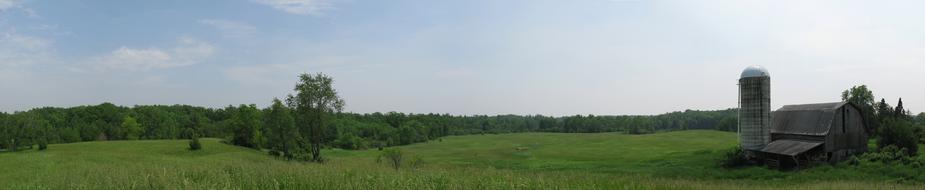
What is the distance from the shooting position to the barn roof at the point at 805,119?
42.5m

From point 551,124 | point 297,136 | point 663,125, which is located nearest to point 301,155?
point 297,136

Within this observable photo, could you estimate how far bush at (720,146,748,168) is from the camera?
142 ft

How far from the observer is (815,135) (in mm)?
42375

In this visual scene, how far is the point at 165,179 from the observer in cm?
905

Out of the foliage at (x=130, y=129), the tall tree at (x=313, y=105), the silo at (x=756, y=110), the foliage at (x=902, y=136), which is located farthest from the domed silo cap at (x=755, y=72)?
the foliage at (x=130, y=129)

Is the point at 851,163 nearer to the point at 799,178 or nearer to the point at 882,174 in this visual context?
the point at 882,174

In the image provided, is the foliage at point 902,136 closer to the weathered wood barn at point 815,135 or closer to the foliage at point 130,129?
the weathered wood barn at point 815,135

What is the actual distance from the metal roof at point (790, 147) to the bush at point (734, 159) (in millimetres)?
1653

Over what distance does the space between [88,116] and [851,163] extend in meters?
115

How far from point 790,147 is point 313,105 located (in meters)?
40.3

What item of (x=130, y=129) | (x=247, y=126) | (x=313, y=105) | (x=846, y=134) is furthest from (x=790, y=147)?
(x=130, y=129)

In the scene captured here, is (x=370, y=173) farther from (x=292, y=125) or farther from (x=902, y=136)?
(x=902, y=136)

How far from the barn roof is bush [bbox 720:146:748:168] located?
5.63 m

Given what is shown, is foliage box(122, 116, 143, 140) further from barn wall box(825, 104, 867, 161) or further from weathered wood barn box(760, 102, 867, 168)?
barn wall box(825, 104, 867, 161)
